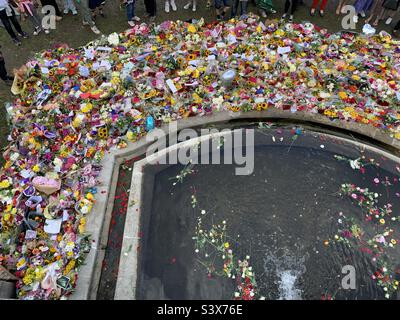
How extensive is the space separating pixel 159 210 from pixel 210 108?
228 centimetres

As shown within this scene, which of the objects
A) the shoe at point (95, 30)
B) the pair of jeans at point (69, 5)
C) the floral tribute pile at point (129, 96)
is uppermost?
the pair of jeans at point (69, 5)

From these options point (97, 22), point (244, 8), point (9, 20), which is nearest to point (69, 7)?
point (97, 22)

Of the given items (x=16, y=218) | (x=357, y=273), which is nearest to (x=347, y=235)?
(x=357, y=273)

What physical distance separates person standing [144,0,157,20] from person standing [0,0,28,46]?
310 centimetres

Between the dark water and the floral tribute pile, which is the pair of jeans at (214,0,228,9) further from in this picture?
the dark water

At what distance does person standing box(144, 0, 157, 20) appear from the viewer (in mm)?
8727

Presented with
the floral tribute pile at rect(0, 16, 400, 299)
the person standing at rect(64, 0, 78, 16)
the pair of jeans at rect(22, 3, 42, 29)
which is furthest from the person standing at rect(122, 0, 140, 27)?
the pair of jeans at rect(22, 3, 42, 29)

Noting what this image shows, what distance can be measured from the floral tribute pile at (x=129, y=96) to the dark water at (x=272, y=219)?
0.99 meters

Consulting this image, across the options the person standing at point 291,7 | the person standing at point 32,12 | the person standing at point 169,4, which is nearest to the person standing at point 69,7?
the person standing at point 32,12

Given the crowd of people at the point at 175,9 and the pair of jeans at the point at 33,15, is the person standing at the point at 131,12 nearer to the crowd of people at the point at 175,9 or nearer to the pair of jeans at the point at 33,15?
the crowd of people at the point at 175,9

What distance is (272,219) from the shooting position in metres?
5.14

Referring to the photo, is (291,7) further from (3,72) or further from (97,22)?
(3,72)

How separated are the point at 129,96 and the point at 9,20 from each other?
4.01 meters

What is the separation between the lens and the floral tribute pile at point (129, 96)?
5.24 meters
